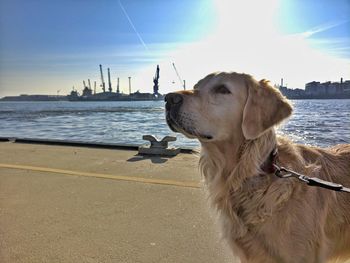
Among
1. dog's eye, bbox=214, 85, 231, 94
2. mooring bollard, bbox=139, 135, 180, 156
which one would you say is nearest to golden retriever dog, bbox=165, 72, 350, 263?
dog's eye, bbox=214, 85, 231, 94

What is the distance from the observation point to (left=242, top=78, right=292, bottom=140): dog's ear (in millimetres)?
2945

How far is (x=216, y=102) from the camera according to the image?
3086 millimetres

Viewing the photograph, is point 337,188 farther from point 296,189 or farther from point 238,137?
point 238,137

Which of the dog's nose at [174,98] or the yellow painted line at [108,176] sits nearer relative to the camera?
the dog's nose at [174,98]

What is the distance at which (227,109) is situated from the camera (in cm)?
311

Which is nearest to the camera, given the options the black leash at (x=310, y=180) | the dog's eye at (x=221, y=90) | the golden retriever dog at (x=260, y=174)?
the black leash at (x=310, y=180)

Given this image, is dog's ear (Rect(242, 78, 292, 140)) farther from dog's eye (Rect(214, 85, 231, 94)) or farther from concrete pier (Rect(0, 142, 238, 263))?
concrete pier (Rect(0, 142, 238, 263))

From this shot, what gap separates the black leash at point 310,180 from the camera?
2.62 meters

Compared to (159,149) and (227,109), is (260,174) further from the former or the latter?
(159,149)

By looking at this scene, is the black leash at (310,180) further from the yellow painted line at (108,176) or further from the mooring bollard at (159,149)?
the mooring bollard at (159,149)

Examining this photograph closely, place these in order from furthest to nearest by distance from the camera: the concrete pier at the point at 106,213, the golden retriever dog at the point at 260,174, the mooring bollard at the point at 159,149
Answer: the mooring bollard at the point at 159,149 → the concrete pier at the point at 106,213 → the golden retriever dog at the point at 260,174

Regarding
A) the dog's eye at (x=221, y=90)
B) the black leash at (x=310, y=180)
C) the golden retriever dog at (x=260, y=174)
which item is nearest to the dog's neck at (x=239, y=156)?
the golden retriever dog at (x=260, y=174)

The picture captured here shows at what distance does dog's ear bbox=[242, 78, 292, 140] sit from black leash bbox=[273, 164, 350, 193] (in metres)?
0.31

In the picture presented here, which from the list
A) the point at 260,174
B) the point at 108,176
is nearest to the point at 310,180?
the point at 260,174
